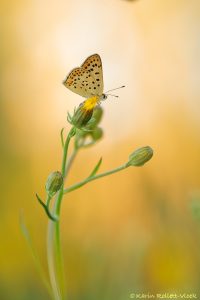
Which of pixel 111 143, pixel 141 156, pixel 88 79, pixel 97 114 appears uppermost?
pixel 88 79

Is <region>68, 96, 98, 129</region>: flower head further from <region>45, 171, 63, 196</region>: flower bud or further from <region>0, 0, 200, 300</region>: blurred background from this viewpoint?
<region>0, 0, 200, 300</region>: blurred background

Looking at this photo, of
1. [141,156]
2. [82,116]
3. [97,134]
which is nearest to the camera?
[82,116]

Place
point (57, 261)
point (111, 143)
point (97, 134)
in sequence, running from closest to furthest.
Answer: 1. point (57, 261)
2. point (97, 134)
3. point (111, 143)

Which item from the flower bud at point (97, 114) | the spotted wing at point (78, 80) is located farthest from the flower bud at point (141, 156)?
the spotted wing at point (78, 80)

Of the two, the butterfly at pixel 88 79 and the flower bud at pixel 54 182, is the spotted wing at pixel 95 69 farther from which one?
the flower bud at pixel 54 182

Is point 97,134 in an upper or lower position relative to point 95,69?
lower

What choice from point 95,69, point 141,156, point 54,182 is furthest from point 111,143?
point 54,182

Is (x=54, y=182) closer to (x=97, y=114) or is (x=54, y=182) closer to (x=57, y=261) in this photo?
(x=57, y=261)
